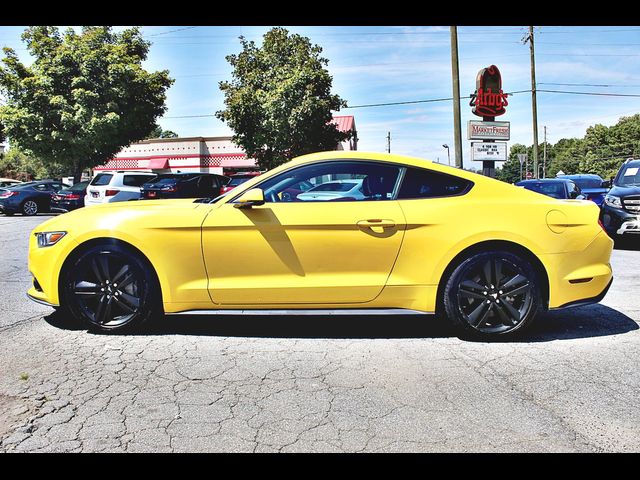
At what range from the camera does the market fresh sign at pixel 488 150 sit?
17.5m

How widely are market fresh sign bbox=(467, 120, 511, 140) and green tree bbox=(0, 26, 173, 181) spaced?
17385mm

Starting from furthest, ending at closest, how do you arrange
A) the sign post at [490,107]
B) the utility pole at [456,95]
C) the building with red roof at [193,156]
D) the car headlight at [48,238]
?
1. the building with red roof at [193,156]
2. the utility pole at [456,95]
3. the sign post at [490,107]
4. the car headlight at [48,238]

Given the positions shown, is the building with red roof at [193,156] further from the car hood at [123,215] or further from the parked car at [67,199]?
the car hood at [123,215]

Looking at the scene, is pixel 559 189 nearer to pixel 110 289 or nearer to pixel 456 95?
pixel 456 95

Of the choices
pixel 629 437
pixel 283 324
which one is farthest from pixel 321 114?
pixel 629 437

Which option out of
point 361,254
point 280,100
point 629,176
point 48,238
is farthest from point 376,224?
point 280,100

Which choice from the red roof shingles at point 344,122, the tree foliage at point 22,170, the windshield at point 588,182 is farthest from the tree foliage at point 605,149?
the windshield at point 588,182

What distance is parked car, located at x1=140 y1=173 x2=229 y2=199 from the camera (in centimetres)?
1705

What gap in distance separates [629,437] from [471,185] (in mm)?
2195

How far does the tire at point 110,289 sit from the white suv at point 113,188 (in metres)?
13.3

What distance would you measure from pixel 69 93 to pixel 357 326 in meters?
26.2
